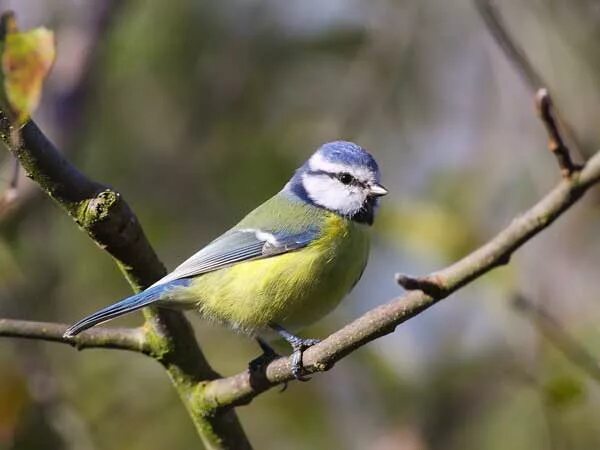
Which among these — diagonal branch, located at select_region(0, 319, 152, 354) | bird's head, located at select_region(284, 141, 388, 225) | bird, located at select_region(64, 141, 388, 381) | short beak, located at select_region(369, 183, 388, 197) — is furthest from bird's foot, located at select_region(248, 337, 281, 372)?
short beak, located at select_region(369, 183, 388, 197)

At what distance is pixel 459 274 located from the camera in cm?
121

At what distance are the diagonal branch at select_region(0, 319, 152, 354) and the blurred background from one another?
71 centimetres

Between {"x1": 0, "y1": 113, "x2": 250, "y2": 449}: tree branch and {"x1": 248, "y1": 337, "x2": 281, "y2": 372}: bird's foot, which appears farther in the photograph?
{"x1": 248, "y1": 337, "x2": 281, "y2": 372}: bird's foot

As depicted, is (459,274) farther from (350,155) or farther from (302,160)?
(302,160)

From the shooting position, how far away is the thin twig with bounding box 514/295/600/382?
1.68m

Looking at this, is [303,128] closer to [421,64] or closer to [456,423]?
[421,64]

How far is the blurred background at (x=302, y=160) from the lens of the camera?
107 inches

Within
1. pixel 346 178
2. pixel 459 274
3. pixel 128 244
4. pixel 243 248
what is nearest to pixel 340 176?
pixel 346 178

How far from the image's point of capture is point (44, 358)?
Result: 2.66 metres

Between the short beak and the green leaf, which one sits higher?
the green leaf

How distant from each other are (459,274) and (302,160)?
2.12 m

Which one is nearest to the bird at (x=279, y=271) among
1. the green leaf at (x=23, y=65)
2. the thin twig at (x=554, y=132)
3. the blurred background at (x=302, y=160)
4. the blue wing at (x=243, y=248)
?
the blue wing at (x=243, y=248)

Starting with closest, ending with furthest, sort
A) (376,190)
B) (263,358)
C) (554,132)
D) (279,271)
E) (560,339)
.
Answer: (554,132) → (560,339) → (263,358) → (279,271) → (376,190)

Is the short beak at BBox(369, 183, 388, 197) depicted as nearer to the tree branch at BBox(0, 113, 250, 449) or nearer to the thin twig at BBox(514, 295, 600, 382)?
the thin twig at BBox(514, 295, 600, 382)
